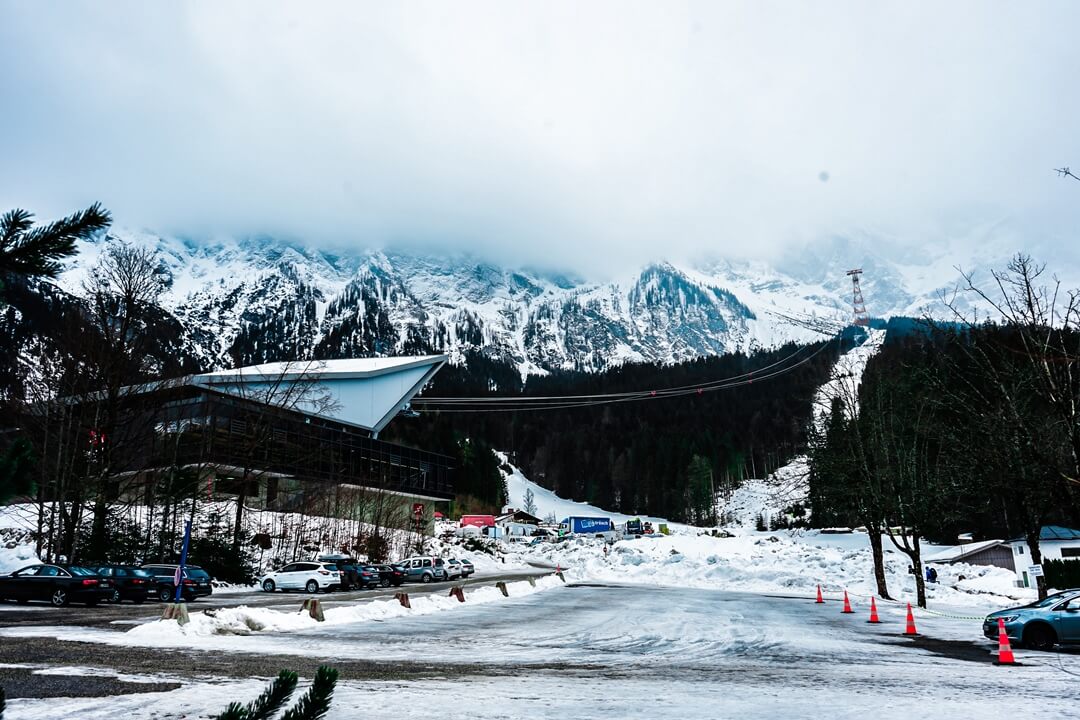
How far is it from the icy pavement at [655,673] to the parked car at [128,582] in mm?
13432

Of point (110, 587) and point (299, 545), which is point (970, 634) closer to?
point (110, 587)

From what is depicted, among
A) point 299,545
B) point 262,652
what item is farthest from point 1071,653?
point 299,545

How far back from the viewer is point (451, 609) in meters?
28.5

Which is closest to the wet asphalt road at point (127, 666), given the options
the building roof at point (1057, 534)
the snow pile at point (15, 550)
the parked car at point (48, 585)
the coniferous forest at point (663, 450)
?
the parked car at point (48, 585)

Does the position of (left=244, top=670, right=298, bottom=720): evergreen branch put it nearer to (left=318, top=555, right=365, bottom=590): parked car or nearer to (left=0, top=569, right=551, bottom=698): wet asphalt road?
(left=0, top=569, right=551, bottom=698): wet asphalt road

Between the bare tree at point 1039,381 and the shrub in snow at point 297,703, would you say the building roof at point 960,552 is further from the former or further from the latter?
the shrub in snow at point 297,703

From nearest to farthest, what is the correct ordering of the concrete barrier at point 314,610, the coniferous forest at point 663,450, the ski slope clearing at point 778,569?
the concrete barrier at point 314,610 < the ski slope clearing at point 778,569 < the coniferous forest at point 663,450

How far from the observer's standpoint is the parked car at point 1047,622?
17156 mm

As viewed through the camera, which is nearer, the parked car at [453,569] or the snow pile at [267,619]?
the snow pile at [267,619]

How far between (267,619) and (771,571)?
3857 centimetres

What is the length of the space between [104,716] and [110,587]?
78.1 ft

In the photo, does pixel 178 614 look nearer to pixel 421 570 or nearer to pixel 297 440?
pixel 421 570

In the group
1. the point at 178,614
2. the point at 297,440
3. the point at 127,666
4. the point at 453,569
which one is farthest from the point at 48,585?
the point at 297,440

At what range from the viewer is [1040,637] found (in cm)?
1759
